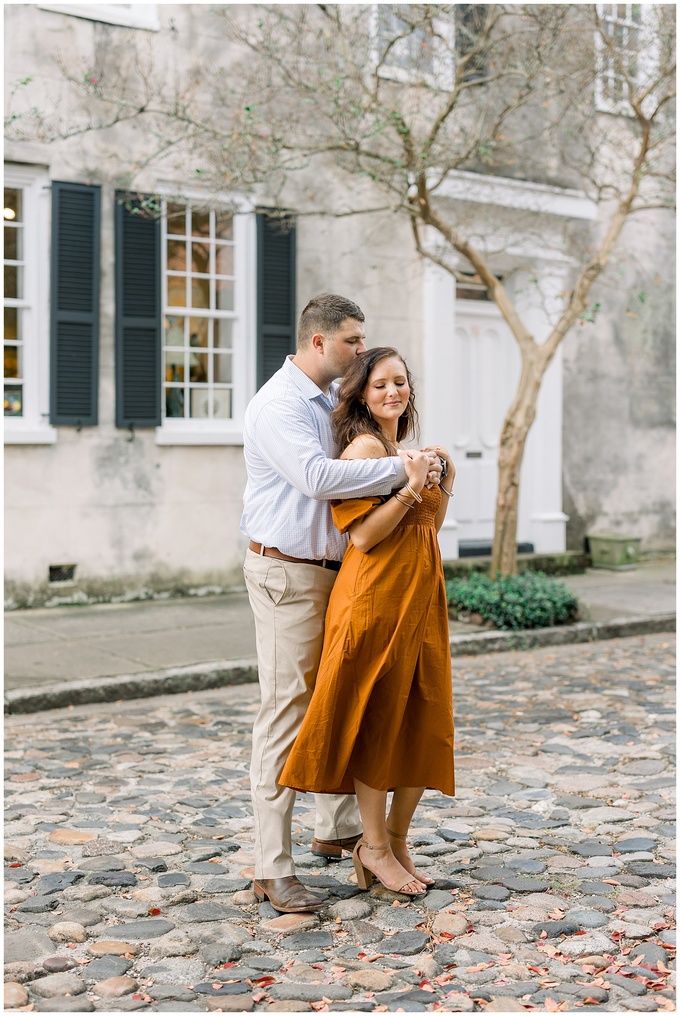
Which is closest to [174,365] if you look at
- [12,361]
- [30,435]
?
[12,361]

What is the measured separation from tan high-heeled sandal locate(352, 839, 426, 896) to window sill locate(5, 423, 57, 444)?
6.51 m

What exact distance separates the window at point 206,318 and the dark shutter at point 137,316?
22 centimetres

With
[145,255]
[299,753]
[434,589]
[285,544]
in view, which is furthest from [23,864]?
[145,255]

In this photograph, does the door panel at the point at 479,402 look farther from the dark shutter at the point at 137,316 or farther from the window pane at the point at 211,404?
the dark shutter at the point at 137,316

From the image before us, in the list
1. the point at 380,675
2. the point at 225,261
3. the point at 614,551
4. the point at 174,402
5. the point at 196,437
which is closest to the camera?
the point at 380,675

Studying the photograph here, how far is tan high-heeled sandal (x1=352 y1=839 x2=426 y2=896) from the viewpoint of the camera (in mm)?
4027

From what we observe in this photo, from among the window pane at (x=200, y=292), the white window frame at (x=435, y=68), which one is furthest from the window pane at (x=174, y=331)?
the white window frame at (x=435, y=68)

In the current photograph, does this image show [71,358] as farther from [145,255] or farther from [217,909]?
[217,909]

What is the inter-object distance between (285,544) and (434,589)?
0.53 metres

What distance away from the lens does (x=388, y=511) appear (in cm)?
A: 379

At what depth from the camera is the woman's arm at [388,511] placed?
148 inches

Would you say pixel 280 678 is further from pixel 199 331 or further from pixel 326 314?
pixel 199 331

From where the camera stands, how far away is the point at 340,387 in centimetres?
402

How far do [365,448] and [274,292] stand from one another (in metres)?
7.55
